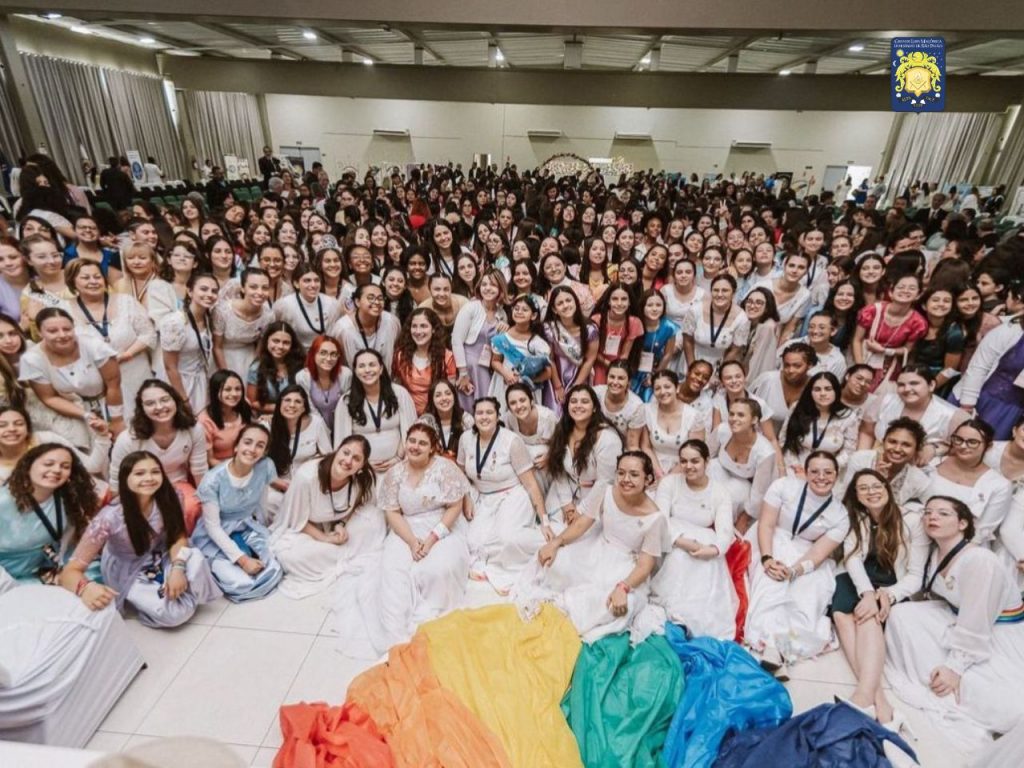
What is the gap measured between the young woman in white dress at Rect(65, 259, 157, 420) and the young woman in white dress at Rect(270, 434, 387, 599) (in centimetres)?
145

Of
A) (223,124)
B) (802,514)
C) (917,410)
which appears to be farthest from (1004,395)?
(223,124)

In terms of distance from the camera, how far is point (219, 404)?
10.8 ft

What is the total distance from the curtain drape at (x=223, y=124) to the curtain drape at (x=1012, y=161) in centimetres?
2057

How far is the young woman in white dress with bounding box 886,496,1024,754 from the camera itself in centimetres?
231

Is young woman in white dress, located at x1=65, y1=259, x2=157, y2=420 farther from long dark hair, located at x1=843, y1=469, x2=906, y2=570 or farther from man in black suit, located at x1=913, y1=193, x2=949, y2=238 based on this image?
man in black suit, located at x1=913, y1=193, x2=949, y2=238

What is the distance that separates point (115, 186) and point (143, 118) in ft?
27.7

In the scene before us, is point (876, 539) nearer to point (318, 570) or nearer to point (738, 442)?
point (738, 442)

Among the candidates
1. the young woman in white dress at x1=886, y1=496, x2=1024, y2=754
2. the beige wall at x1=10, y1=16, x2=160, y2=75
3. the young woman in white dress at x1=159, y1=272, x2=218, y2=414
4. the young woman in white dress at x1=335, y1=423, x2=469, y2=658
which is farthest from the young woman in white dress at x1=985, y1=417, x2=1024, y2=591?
the beige wall at x1=10, y1=16, x2=160, y2=75

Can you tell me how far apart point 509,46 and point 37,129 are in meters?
9.15

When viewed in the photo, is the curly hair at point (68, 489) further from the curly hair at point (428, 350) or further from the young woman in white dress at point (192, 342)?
the curly hair at point (428, 350)

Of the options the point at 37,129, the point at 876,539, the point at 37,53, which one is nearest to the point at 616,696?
the point at 876,539

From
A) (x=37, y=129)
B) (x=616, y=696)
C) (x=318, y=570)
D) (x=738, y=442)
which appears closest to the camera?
(x=616, y=696)

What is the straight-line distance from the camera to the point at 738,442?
329cm

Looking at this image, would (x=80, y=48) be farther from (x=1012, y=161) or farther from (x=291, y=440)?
(x=1012, y=161)
